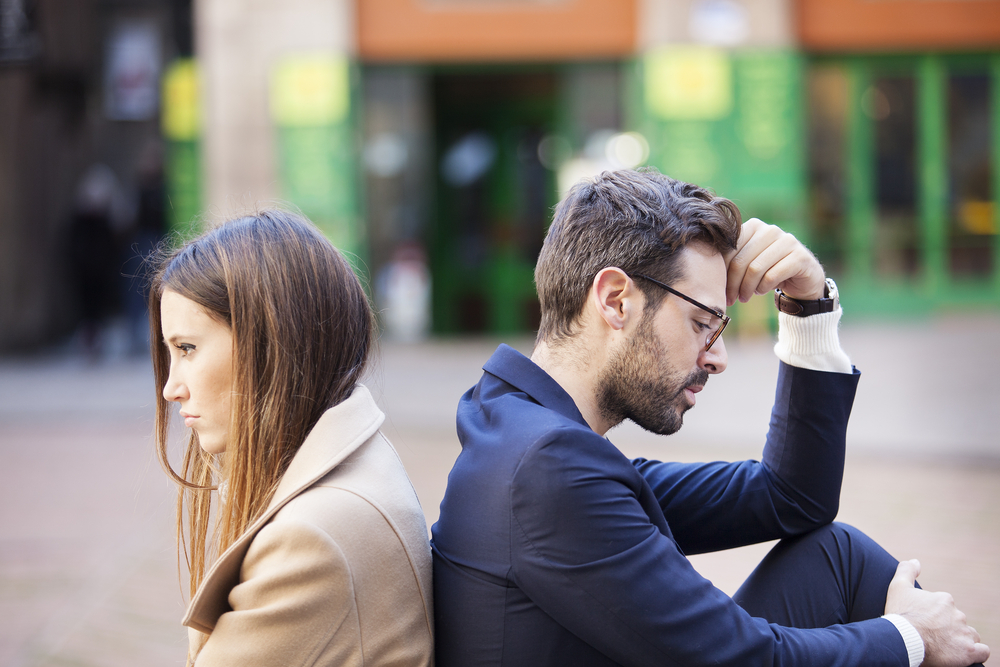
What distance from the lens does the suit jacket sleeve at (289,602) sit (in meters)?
1.47

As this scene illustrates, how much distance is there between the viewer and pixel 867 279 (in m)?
11.7

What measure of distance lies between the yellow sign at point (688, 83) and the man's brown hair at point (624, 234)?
31.4 ft

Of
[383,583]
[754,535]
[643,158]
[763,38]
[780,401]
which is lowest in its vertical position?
[754,535]

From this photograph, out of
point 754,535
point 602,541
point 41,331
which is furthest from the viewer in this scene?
point 41,331

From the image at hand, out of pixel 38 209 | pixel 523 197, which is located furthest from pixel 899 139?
pixel 38 209

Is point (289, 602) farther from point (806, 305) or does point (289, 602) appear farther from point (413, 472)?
point (413, 472)

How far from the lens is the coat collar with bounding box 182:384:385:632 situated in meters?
1.54

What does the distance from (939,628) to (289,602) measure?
3.75 feet

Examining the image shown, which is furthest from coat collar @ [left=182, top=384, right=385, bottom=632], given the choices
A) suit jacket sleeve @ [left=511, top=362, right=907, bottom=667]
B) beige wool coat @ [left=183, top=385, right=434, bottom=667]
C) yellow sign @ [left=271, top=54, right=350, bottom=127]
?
yellow sign @ [left=271, top=54, right=350, bottom=127]

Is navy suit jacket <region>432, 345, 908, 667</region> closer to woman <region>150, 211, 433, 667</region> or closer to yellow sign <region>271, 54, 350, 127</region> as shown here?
woman <region>150, 211, 433, 667</region>

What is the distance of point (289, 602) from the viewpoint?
1469mm

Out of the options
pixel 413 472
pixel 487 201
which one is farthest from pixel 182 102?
pixel 413 472

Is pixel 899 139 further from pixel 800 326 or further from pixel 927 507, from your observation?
pixel 800 326

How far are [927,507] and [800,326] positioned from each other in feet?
11.2
